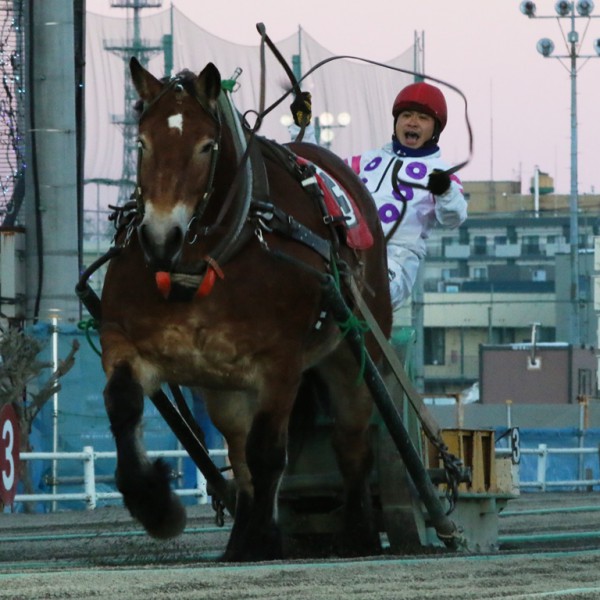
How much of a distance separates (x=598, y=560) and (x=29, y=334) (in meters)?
9.49

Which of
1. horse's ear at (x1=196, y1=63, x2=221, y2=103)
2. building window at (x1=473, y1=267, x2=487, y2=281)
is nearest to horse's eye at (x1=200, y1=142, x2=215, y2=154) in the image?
horse's ear at (x1=196, y1=63, x2=221, y2=103)

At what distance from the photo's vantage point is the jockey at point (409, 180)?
973 cm

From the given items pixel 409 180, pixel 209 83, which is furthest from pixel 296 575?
pixel 409 180

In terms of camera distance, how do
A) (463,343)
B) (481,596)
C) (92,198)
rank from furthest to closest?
(463,343)
(92,198)
(481,596)

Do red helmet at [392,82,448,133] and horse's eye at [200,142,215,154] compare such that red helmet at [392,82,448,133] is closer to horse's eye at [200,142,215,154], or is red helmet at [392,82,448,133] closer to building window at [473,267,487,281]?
horse's eye at [200,142,215,154]

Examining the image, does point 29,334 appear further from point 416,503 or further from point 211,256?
point 211,256

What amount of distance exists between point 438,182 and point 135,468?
2491 mm

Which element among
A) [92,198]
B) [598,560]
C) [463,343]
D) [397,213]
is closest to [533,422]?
[92,198]

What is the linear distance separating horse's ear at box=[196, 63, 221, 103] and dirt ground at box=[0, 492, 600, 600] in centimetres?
194

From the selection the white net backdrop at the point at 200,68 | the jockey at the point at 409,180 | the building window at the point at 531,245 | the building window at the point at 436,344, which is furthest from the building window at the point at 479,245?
the jockey at the point at 409,180

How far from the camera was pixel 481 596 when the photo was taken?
5969 millimetres

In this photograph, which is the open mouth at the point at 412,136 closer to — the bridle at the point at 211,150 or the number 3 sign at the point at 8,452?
the bridle at the point at 211,150

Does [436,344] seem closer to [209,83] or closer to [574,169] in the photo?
[574,169]

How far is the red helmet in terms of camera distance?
9.68 m
